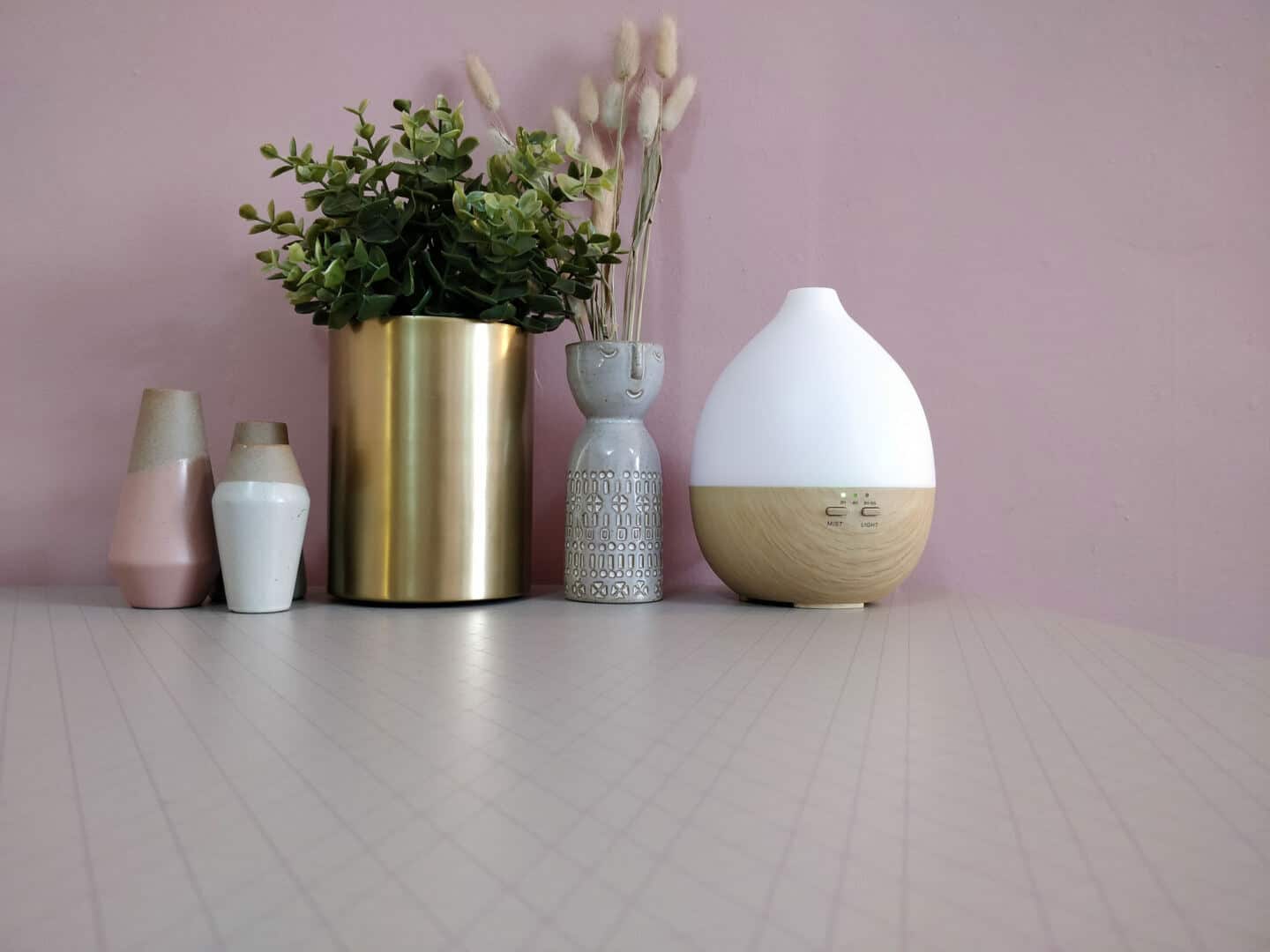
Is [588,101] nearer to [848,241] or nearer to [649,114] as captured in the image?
[649,114]

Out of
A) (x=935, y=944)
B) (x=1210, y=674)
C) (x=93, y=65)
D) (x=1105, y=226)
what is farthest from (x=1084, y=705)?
(x=93, y=65)

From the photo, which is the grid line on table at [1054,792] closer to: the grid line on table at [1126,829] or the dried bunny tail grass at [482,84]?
the grid line on table at [1126,829]

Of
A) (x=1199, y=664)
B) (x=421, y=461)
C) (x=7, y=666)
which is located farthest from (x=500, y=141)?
(x=1199, y=664)

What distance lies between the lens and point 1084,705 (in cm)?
48

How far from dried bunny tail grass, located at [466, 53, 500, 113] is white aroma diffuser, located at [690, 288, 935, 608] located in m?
0.36

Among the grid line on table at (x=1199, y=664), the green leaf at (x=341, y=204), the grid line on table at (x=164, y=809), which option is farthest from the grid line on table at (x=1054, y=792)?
the green leaf at (x=341, y=204)

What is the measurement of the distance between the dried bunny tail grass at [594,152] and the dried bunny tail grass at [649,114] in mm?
45

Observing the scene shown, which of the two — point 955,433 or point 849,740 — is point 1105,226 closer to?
point 955,433

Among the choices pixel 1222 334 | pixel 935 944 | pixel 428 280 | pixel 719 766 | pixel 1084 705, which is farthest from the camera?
pixel 1222 334

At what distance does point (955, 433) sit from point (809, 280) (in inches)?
8.0

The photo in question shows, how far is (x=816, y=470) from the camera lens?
775 millimetres

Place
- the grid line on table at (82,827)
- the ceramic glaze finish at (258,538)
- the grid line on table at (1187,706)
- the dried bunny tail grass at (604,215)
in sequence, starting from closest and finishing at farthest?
the grid line on table at (82,827)
the grid line on table at (1187,706)
the ceramic glaze finish at (258,538)
the dried bunny tail grass at (604,215)

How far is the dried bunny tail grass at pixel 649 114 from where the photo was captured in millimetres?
948

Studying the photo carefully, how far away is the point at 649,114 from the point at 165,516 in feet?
1.79
